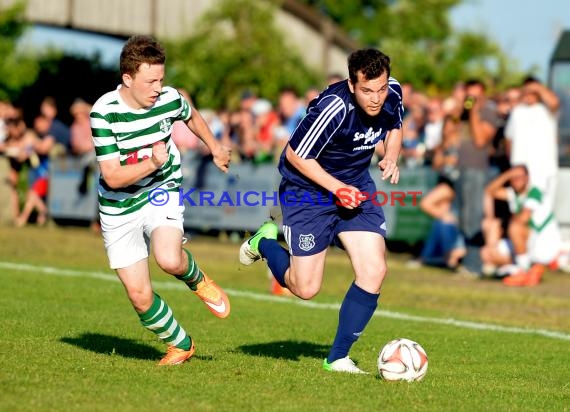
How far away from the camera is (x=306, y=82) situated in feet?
98.5

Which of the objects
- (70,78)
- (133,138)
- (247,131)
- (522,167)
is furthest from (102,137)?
(70,78)

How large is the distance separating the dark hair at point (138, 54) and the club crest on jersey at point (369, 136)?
149 centimetres

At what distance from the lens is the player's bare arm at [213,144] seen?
8.51 m

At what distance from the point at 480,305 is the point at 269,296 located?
2.47 m

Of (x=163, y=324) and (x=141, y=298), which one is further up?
(x=141, y=298)

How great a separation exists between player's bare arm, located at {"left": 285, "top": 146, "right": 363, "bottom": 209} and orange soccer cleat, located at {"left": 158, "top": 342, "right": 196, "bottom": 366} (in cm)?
153

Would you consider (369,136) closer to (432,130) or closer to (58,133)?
(432,130)

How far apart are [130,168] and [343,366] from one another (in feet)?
6.83

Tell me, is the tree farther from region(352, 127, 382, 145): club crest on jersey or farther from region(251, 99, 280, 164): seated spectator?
region(352, 127, 382, 145): club crest on jersey

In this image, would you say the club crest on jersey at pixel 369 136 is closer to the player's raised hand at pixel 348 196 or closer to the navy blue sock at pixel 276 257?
the player's raised hand at pixel 348 196

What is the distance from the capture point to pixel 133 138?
822 centimetres

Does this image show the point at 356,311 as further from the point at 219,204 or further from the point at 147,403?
the point at 219,204

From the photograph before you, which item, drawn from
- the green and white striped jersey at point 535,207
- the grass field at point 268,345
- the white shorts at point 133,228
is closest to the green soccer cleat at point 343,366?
the grass field at point 268,345

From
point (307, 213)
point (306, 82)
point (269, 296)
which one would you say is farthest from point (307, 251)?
point (306, 82)
